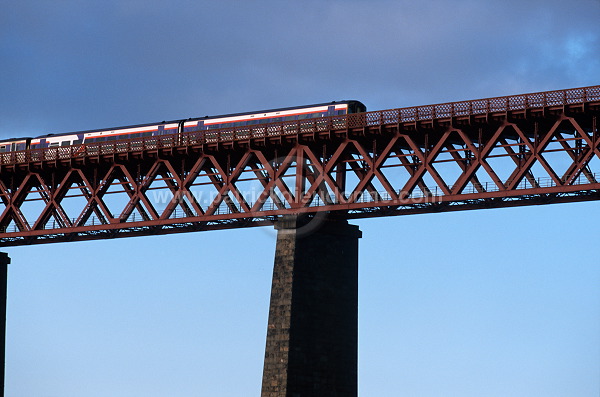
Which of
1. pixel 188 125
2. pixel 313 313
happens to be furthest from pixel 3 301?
pixel 313 313

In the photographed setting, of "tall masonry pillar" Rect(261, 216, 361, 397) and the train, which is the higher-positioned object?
the train

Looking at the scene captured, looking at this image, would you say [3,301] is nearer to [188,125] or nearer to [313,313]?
[188,125]

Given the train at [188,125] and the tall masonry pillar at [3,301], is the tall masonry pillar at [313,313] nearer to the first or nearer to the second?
the train at [188,125]

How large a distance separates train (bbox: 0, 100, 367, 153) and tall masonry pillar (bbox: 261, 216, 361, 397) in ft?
25.7

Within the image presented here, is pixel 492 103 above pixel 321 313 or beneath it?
above

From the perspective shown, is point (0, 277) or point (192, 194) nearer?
point (192, 194)

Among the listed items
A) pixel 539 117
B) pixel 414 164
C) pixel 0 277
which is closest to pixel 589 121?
pixel 539 117

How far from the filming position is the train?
93625mm

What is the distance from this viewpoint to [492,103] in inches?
3371

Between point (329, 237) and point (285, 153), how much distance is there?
248 inches

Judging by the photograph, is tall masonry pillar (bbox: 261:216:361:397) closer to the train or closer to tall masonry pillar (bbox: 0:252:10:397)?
the train

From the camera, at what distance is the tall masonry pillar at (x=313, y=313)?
285ft

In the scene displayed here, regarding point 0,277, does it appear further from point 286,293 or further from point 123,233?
point 286,293

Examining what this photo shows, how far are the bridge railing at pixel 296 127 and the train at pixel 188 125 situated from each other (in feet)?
4.50
